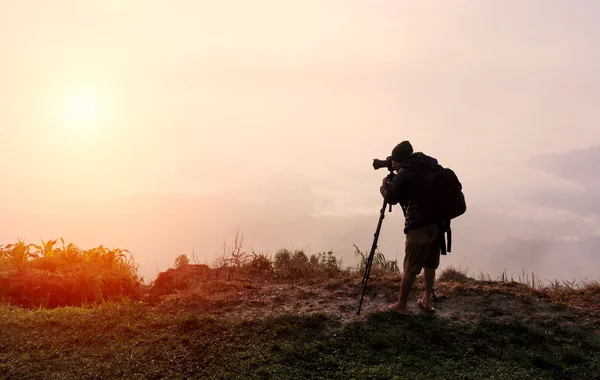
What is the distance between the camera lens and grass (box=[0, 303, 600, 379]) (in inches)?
234

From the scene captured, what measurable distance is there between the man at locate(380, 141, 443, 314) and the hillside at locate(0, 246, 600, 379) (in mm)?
772

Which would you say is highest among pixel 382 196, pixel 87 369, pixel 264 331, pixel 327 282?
pixel 382 196

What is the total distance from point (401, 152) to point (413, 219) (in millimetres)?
1060

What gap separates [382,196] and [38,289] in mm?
6668

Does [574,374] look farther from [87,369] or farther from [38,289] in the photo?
[38,289]

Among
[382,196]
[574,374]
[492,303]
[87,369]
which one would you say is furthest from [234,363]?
[492,303]

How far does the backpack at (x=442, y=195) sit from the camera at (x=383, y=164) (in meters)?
0.71

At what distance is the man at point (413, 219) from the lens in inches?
300

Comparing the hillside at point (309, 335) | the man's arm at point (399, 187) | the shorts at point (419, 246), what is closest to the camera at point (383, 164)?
the man's arm at point (399, 187)

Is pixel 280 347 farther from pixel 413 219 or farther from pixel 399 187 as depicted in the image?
pixel 399 187

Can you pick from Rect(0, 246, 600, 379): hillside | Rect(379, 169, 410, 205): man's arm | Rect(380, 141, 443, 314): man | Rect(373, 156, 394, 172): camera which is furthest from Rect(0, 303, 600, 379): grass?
Rect(373, 156, 394, 172): camera

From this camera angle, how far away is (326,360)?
243 inches

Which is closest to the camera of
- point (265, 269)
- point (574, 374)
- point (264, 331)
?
point (574, 374)

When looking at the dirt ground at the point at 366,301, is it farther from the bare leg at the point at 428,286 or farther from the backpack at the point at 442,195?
the backpack at the point at 442,195
